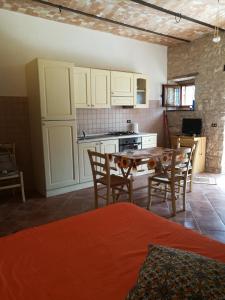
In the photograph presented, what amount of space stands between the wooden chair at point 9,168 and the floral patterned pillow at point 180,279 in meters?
2.97

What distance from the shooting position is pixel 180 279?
29.6 inches

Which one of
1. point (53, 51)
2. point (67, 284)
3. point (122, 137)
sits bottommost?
point (67, 284)

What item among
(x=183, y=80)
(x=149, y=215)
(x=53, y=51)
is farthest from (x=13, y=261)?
(x=183, y=80)

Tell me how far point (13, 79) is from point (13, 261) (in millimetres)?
3237

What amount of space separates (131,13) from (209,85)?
88.9 inches

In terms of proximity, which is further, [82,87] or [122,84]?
[122,84]

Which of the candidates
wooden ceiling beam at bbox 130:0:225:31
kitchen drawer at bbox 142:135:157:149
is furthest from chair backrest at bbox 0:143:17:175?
wooden ceiling beam at bbox 130:0:225:31

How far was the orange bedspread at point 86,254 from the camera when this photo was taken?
94cm

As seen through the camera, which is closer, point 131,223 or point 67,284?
point 67,284

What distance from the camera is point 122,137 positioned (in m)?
4.41

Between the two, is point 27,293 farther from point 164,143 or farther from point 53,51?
point 164,143

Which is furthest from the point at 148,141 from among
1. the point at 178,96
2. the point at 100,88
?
the point at 178,96

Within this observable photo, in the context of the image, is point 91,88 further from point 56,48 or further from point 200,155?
point 200,155

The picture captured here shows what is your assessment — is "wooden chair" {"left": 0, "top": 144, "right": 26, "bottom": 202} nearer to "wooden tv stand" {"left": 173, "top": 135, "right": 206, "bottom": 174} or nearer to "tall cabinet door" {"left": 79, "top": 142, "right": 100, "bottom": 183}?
"tall cabinet door" {"left": 79, "top": 142, "right": 100, "bottom": 183}
